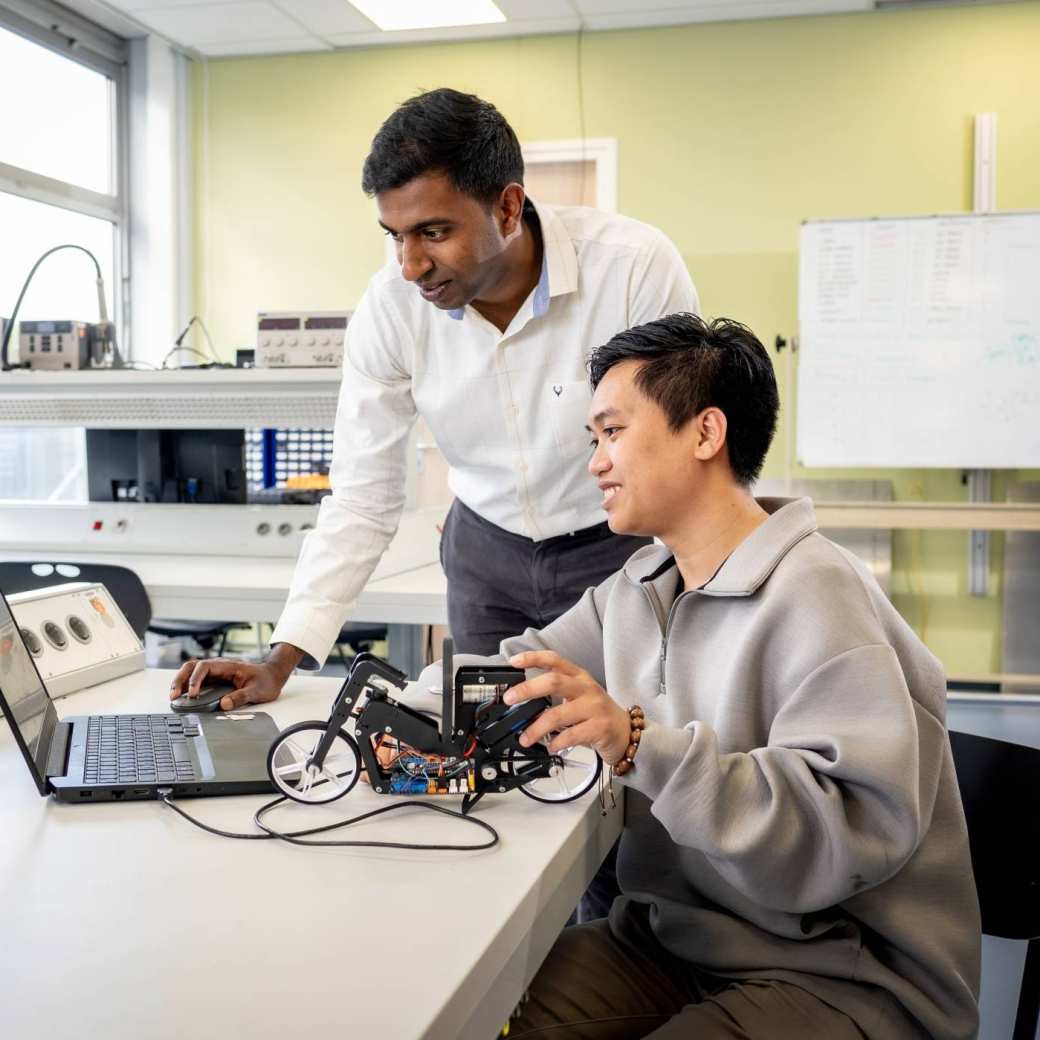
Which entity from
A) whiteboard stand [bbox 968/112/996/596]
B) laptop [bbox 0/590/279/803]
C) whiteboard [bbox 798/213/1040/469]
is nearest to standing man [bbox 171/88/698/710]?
laptop [bbox 0/590/279/803]

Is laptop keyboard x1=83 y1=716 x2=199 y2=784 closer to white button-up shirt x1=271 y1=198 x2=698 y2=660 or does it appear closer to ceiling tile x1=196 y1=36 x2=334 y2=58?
white button-up shirt x1=271 y1=198 x2=698 y2=660

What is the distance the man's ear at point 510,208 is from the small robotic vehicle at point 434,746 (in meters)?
0.68

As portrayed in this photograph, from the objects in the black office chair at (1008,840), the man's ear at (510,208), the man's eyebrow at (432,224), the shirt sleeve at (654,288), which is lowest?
the black office chair at (1008,840)

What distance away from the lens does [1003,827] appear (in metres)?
1.13

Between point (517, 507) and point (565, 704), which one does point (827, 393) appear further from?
point (565, 704)

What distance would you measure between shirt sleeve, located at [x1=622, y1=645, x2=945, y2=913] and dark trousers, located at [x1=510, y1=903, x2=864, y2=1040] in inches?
3.6

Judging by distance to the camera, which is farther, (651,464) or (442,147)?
(442,147)

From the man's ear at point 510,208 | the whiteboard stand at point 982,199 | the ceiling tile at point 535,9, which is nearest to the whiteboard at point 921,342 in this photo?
the whiteboard stand at point 982,199

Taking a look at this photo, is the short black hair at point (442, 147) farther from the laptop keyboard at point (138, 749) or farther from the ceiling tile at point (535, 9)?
the ceiling tile at point (535, 9)

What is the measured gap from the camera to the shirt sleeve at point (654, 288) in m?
1.57

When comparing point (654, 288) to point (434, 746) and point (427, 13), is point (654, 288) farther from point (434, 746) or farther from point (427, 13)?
point (427, 13)

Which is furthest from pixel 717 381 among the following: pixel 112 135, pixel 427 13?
pixel 112 135

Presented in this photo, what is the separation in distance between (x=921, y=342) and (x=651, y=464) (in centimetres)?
332

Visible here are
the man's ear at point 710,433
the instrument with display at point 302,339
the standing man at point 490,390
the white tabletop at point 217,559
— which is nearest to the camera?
the man's ear at point 710,433
